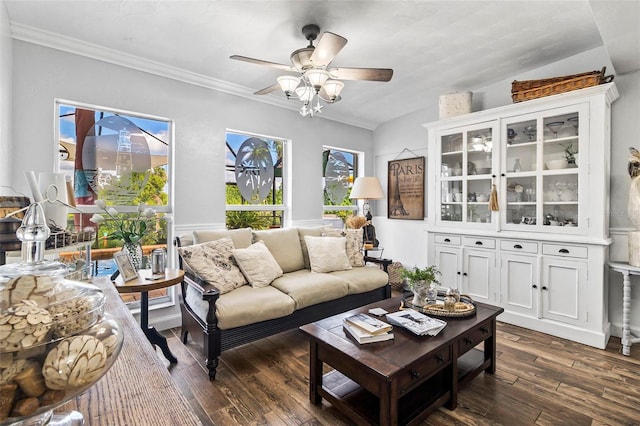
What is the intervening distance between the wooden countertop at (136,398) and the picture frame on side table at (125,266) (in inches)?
63.2

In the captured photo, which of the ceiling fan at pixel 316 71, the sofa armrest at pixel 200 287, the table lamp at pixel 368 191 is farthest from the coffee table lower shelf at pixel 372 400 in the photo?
the table lamp at pixel 368 191

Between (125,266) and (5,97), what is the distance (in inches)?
54.1

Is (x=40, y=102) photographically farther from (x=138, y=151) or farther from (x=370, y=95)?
(x=370, y=95)

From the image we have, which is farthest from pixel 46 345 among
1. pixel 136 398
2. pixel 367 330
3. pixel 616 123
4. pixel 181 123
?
pixel 616 123

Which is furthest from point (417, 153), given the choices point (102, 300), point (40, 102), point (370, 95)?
point (102, 300)

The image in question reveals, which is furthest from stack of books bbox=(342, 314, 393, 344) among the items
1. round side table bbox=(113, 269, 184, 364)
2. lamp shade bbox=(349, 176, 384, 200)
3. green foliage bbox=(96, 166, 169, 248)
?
lamp shade bbox=(349, 176, 384, 200)

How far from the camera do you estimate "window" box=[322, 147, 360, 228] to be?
4.88 meters

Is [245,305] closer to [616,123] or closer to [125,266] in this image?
[125,266]

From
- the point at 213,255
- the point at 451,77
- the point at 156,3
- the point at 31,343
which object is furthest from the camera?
the point at 451,77

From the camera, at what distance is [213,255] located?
2.80 meters

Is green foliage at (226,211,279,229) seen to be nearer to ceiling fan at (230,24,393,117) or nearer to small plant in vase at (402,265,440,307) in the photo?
ceiling fan at (230,24,393,117)

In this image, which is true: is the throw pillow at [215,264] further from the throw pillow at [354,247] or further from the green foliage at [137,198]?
the throw pillow at [354,247]

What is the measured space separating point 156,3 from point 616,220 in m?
4.34

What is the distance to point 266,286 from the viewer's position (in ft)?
9.54
